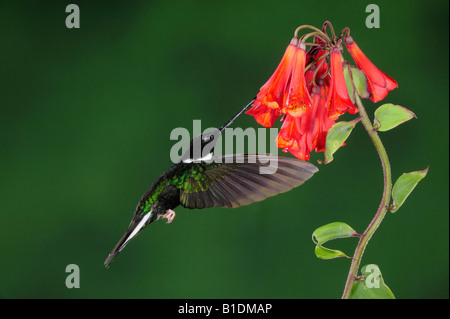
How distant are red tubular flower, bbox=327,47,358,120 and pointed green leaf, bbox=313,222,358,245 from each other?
139 millimetres

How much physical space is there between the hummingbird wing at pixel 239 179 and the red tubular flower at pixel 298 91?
0.06 metres

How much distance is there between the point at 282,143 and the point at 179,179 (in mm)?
169

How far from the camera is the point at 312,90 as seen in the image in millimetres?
694

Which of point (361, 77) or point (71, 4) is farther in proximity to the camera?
point (71, 4)

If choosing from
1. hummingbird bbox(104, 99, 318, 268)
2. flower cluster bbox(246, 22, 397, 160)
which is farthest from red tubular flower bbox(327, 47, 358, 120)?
hummingbird bbox(104, 99, 318, 268)

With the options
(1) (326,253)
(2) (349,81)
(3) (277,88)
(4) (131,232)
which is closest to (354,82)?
(2) (349,81)

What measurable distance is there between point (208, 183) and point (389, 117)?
0.28 m

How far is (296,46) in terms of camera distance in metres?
0.65

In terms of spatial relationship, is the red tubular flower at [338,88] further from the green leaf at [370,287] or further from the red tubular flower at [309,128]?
the green leaf at [370,287]

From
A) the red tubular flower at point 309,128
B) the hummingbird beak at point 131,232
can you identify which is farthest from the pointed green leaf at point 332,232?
the hummingbird beak at point 131,232

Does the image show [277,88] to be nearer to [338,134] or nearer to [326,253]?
[338,134]

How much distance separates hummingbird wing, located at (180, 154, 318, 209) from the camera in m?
0.67

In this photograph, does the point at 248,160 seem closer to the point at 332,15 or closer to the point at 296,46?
the point at 296,46
